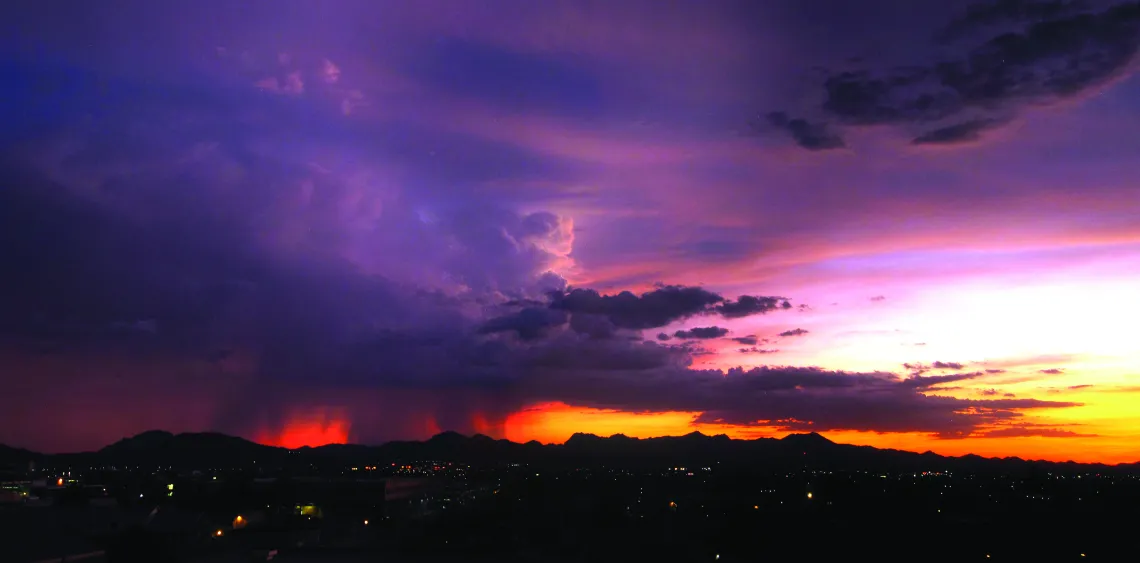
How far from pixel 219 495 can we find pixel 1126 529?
9041 cm

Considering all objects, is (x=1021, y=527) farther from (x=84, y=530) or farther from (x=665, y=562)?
(x=84, y=530)

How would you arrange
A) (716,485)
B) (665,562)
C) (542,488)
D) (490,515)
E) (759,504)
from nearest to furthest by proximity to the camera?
1. (665,562)
2. (490,515)
3. (759,504)
4. (542,488)
5. (716,485)

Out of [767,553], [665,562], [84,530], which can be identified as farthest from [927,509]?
[84,530]

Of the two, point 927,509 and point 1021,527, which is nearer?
point 1021,527

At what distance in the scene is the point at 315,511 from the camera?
8106 cm

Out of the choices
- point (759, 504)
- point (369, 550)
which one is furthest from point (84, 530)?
point (759, 504)

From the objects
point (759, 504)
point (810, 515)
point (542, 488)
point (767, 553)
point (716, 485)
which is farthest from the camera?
point (716, 485)

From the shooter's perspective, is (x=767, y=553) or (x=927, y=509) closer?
(x=767, y=553)

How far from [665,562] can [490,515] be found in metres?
31.0

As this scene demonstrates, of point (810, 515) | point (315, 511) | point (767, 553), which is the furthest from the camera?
point (810, 515)

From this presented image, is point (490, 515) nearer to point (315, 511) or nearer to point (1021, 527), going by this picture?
point (315, 511)

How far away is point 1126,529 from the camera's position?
81188 millimetres

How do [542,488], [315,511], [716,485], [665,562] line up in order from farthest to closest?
[716,485] < [542,488] < [315,511] < [665,562]

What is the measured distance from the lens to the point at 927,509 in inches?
4075
